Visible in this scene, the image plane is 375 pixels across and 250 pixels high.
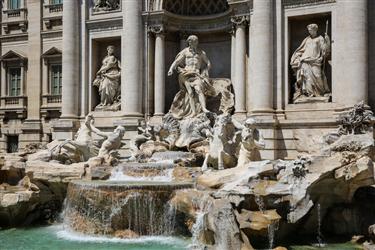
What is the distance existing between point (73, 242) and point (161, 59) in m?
10.2

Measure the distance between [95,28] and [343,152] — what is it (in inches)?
541

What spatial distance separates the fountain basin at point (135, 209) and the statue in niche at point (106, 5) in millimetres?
10909

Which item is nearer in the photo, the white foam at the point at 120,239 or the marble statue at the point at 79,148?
the white foam at the point at 120,239

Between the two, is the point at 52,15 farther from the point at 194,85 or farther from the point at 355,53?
the point at 355,53

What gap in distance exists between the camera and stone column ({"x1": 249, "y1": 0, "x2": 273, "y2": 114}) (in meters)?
18.8

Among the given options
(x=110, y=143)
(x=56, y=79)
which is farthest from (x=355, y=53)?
(x=56, y=79)

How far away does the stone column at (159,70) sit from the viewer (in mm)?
21781

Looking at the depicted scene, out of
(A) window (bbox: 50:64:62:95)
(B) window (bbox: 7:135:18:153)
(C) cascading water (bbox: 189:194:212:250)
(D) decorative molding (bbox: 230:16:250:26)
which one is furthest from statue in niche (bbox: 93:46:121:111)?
(C) cascading water (bbox: 189:194:212:250)

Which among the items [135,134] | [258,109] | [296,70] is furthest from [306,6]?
[135,134]

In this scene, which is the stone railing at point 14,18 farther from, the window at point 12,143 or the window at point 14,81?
the window at point 12,143

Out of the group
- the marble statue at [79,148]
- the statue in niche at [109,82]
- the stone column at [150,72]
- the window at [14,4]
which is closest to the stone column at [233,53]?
the stone column at [150,72]

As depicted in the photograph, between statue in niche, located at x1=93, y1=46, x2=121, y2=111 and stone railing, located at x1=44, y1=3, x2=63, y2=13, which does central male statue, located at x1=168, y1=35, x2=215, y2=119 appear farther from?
stone railing, located at x1=44, y1=3, x2=63, y2=13

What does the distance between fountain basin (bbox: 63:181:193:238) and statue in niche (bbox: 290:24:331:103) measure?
661 centimetres

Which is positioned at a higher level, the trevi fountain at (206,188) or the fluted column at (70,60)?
the fluted column at (70,60)
